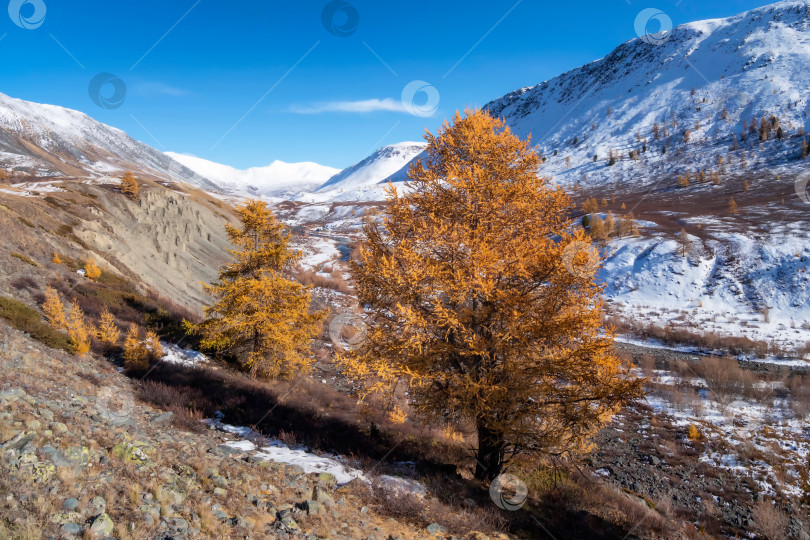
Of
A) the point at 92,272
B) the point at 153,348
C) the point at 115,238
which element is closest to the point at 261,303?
the point at 153,348

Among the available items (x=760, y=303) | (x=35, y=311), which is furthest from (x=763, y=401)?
(x=35, y=311)

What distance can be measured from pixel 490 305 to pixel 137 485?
21.2ft

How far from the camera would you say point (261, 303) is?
52.5 feet

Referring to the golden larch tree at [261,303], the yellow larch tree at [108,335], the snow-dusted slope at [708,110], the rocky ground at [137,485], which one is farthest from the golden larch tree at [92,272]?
the snow-dusted slope at [708,110]

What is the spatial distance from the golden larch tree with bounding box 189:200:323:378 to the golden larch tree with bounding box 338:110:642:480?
310 inches

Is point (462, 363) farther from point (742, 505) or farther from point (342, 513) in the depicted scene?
point (742, 505)

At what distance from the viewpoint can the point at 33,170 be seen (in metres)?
130

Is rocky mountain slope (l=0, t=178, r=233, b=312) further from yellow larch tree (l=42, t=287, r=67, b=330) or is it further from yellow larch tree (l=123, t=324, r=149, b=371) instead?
yellow larch tree (l=123, t=324, r=149, b=371)

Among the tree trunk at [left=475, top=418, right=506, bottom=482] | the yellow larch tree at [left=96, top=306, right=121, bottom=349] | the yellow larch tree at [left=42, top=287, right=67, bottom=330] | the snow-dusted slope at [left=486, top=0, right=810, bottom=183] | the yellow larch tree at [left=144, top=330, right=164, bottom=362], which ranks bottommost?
the tree trunk at [left=475, top=418, right=506, bottom=482]

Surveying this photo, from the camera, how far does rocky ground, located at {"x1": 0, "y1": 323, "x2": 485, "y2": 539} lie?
12.9 ft

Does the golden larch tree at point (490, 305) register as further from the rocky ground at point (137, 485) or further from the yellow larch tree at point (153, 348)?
the yellow larch tree at point (153, 348)

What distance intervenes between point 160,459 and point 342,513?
2757 millimetres

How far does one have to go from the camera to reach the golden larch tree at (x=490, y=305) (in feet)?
25.0

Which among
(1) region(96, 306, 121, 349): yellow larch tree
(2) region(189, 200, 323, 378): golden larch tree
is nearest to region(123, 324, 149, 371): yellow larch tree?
(1) region(96, 306, 121, 349): yellow larch tree
